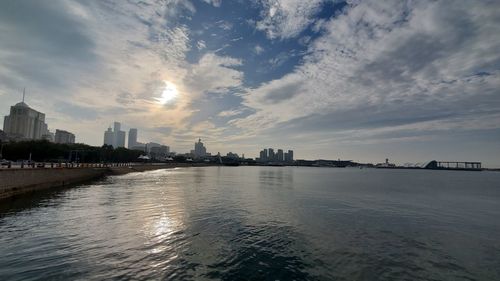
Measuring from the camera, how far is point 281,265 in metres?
16.5

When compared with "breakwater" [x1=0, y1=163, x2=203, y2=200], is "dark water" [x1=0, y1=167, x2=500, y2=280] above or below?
below

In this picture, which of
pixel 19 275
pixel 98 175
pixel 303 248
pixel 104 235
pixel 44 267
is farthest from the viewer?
pixel 98 175

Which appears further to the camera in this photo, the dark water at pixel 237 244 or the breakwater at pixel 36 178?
the breakwater at pixel 36 178

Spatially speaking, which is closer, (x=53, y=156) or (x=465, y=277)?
(x=465, y=277)

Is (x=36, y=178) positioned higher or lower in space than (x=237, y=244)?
higher

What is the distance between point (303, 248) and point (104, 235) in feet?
50.2

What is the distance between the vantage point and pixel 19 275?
13.9m

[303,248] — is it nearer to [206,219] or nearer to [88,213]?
[206,219]

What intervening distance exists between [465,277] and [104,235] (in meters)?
24.5

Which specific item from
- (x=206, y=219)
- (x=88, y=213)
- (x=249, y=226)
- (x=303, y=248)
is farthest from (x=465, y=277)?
(x=88, y=213)

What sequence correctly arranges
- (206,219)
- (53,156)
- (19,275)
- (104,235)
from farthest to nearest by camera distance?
(53,156), (206,219), (104,235), (19,275)

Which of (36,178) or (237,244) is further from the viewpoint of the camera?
(36,178)

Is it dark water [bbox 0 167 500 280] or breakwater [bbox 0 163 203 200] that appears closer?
dark water [bbox 0 167 500 280]

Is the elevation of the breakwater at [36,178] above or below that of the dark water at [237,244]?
above
